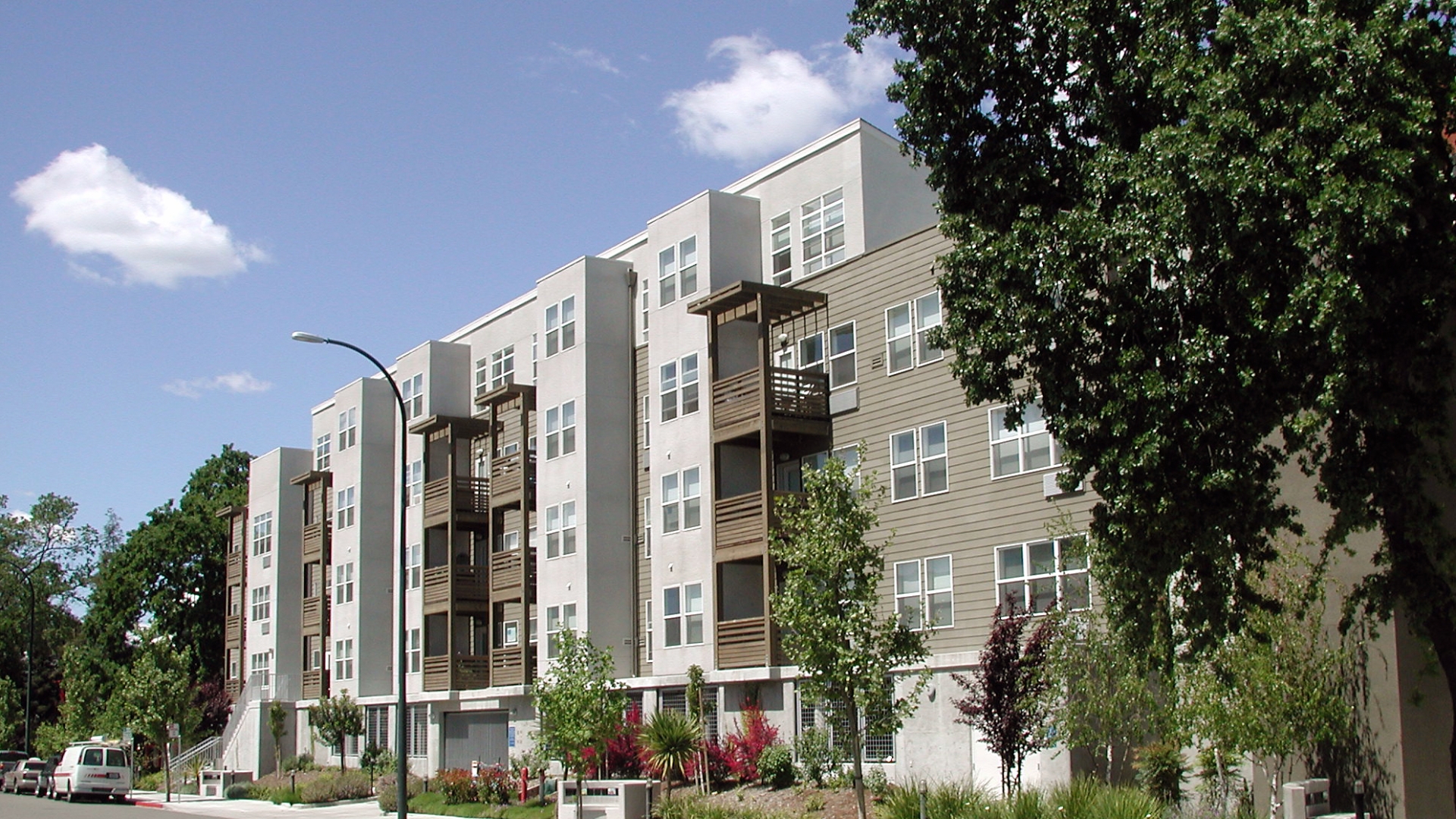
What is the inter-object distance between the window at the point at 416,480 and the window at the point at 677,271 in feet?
49.4

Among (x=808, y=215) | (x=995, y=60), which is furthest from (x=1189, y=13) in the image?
(x=808, y=215)

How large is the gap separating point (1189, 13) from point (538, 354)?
28.5 meters

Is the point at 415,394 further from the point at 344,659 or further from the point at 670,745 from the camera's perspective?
the point at 670,745

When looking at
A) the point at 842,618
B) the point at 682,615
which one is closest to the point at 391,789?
the point at 682,615

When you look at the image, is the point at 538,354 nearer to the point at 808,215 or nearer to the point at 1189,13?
the point at 808,215

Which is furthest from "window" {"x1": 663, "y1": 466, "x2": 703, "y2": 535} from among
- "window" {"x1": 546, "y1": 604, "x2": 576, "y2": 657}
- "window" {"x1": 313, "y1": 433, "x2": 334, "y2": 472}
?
"window" {"x1": 313, "y1": 433, "x2": 334, "y2": 472}

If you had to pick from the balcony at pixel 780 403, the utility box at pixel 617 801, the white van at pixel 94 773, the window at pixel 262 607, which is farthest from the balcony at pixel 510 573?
the window at pixel 262 607

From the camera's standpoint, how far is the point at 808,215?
36.0m

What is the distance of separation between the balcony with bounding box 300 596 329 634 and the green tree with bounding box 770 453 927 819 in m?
37.6

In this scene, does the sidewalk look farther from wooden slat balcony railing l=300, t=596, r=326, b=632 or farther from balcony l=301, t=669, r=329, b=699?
wooden slat balcony railing l=300, t=596, r=326, b=632

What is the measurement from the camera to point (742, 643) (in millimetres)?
33656

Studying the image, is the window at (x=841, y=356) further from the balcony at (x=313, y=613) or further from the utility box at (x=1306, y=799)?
the balcony at (x=313, y=613)

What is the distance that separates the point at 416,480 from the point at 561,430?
461 inches

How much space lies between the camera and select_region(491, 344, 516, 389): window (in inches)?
1890
